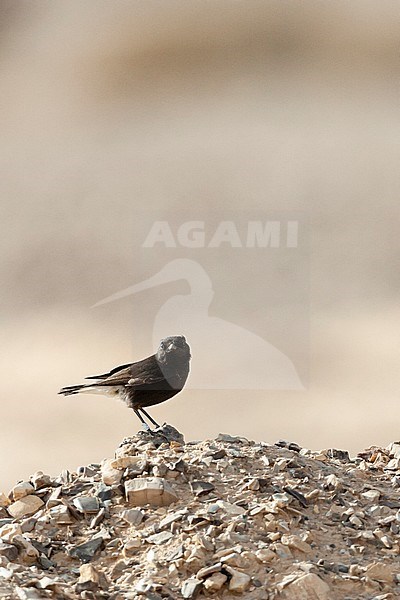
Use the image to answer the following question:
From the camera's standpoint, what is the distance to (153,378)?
110 inches

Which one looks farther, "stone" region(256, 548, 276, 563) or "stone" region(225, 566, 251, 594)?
"stone" region(256, 548, 276, 563)

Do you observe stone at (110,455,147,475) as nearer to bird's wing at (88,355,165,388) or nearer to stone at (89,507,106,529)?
stone at (89,507,106,529)

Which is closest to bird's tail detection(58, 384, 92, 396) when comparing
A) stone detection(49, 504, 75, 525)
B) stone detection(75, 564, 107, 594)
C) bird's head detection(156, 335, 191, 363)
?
bird's head detection(156, 335, 191, 363)

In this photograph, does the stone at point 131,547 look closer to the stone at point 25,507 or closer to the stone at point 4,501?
the stone at point 25,507

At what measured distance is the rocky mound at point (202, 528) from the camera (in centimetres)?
200

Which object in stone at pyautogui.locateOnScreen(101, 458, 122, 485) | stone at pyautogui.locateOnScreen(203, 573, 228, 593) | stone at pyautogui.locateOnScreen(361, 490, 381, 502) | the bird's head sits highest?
the bird's head

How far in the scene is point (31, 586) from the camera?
1.93m

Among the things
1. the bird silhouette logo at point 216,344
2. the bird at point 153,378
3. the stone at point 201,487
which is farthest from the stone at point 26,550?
the bird silhouette logo at point 216,344

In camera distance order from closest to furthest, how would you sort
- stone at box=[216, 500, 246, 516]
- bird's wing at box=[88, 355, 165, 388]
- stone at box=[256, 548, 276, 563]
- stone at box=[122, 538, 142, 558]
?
stone at box=[256, 548, 276, 563] < stone at box=[122, 538, 142, 558] < stone at box=[216, 500, 246, 516] < bird's wing at box=[88, 355, 165, 388]

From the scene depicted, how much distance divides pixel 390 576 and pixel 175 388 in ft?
3.36

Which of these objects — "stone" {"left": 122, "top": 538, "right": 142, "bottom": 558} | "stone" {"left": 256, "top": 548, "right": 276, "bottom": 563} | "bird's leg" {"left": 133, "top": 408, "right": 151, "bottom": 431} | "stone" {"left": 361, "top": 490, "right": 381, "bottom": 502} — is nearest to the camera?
"stone" {"left": 256, "top": 548, "right": 276, "bottom": 563}

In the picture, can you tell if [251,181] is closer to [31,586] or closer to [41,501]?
[41,501]

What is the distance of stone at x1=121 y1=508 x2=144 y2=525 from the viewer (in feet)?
7.51

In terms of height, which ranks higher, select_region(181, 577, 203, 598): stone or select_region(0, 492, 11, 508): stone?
select_region(0, 492, 11, 508): stone
